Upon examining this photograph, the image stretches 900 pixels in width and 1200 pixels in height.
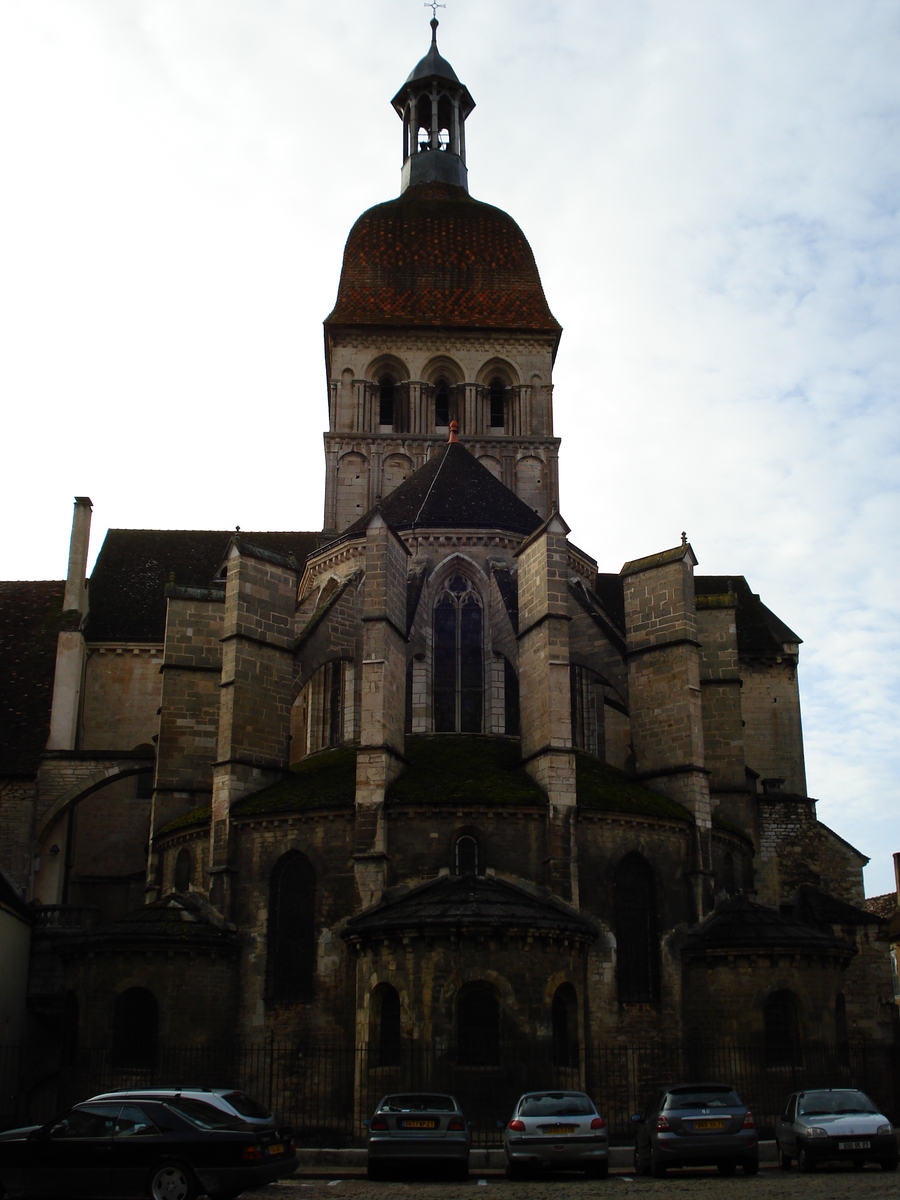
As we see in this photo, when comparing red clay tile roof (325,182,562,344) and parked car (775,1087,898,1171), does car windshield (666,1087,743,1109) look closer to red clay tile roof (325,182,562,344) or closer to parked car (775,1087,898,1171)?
parked car (775,1087,898,1171)

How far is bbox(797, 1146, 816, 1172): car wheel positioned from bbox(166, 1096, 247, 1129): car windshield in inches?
280

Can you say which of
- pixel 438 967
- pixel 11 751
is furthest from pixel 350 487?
pixel 438 967

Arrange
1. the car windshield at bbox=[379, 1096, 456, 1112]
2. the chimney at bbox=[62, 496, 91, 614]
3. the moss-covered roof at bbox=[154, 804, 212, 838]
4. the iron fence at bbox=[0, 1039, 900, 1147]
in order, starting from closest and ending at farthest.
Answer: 1. the car windshield at bbox=[379, 1096, 456, 1112]
2. the iron fence at bbox=[0, 1039, 900, 1147]
3. the moss-covered roof at bbox=[154, 804, 212, 838]
4. the chimney at bbox=[62, 496, 91, 614]

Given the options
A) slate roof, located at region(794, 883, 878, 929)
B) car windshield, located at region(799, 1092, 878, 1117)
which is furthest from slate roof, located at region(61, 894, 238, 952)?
slate roof, located at region(794, 883, 878, 929)

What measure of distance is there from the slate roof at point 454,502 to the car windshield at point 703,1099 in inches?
640

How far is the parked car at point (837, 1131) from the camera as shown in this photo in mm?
15305

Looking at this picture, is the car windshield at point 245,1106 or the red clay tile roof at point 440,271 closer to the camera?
the car windshield at point 245,1106

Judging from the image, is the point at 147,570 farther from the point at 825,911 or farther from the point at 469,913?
the point at 825,911

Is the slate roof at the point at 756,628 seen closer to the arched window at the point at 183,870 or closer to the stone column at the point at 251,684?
the stone column at the point at 251,684

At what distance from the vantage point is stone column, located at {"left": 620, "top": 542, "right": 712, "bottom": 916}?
2645cm

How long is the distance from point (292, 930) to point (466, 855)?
12.3ft

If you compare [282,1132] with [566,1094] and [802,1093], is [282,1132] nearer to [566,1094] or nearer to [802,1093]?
[566,1094]

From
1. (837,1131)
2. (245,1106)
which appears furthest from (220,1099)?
(837,1131)

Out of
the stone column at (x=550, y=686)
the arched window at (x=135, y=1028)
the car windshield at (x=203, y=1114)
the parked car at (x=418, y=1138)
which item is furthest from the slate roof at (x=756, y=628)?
the car windshield at (x=203, y=1114)
